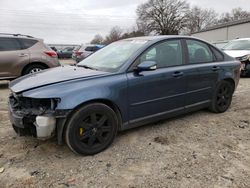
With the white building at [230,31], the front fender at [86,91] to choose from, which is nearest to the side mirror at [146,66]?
the front fender at [86,91]

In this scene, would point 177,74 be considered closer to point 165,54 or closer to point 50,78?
point 165,54

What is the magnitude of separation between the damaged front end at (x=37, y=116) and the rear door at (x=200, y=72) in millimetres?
2246

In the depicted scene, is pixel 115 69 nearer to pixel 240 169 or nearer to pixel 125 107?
pixel 125 107

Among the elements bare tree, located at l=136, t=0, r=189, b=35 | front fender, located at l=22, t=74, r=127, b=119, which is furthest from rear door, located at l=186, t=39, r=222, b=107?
bare tree, located at l=136, t=0, r=189, b=35

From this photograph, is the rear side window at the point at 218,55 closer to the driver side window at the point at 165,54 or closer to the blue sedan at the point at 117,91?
the blue sedan at the point at 117,91

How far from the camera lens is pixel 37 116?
9.46ft

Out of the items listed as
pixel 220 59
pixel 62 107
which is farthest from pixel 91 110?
pixel 220 59

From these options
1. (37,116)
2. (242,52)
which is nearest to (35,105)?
(37,116)

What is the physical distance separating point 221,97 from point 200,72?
2.98 ft

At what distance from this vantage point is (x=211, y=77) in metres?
4.45

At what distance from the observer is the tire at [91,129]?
3.00 m

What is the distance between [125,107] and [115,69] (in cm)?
54

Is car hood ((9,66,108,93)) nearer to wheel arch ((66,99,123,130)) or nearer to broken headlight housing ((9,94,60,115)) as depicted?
broken headlight housing ((9,94,60,115))

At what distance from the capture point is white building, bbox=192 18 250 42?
33062 millimetres
